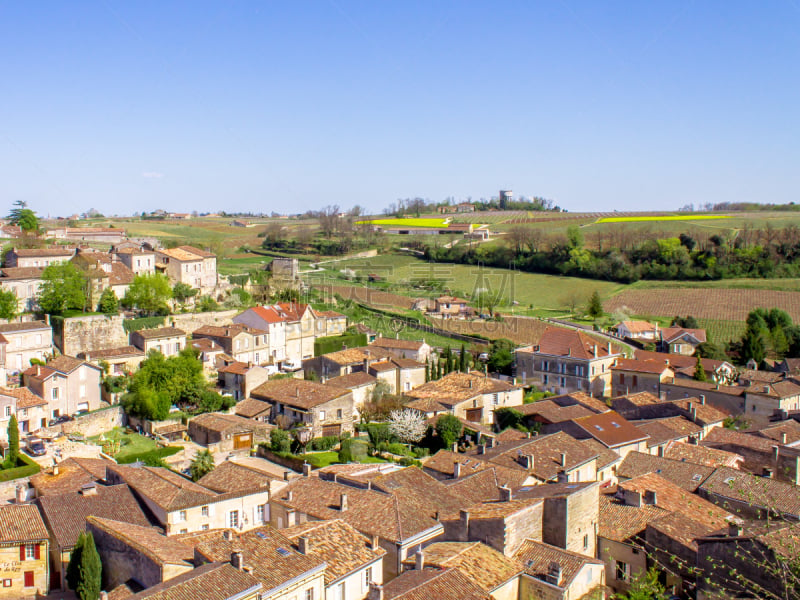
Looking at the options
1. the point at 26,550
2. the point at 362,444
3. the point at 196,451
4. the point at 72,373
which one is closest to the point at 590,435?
the point at 362,444

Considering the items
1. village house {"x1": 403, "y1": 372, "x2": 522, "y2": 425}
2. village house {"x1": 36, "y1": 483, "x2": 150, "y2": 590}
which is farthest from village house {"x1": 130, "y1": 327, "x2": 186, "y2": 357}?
village house {"x1": 36, "y1": 483, "x2": 150, "y2": 590}

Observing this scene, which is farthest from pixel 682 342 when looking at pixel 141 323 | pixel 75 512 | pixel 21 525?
pixel 21 525

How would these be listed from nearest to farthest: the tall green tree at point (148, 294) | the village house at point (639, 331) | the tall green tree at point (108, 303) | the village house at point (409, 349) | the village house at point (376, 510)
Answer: the village house at point (376, 510) < the tall green tree at point (108, 303) < the tall green tree at point (148, 294) < the village house at point (409, 349) < the village house at point (639, 331)

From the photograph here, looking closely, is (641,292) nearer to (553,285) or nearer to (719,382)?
(553,285)

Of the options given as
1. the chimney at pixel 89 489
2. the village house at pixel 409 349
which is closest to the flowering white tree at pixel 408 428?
the village house at pixel 409 349

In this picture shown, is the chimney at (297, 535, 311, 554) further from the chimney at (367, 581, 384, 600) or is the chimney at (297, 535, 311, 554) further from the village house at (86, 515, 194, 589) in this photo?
the village house at (86, 515, 194, 589)

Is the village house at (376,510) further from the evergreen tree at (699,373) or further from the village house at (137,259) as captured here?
the village house at (137,259)
